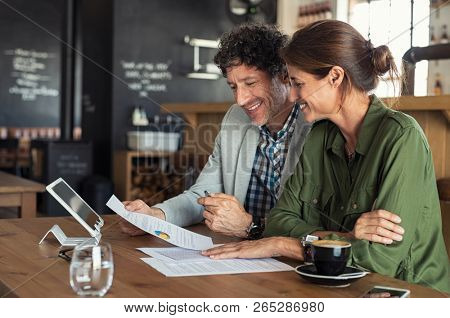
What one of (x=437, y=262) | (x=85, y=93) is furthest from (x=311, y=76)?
(x=85, y=93)

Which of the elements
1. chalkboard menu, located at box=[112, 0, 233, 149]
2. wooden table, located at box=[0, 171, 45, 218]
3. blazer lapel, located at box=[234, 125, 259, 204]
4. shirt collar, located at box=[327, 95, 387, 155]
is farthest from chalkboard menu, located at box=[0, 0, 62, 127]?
shirt collar, located at box=[327, 95, 387, 155]

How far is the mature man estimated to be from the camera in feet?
6.54

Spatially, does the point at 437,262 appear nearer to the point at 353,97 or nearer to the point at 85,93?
the point at 353,97

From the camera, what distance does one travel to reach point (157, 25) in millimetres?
6238

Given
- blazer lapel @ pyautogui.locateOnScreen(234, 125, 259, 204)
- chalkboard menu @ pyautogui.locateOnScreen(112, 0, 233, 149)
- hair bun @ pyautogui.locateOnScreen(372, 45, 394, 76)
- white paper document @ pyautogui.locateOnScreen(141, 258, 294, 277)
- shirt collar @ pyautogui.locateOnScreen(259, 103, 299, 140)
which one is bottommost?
white paper document @ pyautogui.locateOnScreen(141, 258, 294, 277)

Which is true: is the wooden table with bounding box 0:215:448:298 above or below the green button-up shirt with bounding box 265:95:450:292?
below

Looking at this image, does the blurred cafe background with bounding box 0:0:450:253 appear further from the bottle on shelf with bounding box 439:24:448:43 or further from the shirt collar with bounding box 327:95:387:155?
the shirt collar with bounding box 327:95:387:155

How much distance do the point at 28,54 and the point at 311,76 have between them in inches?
298

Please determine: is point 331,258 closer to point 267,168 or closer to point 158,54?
point 267,168

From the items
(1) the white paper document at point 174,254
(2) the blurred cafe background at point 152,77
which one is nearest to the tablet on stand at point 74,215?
(1) the white paper document at point 174,254

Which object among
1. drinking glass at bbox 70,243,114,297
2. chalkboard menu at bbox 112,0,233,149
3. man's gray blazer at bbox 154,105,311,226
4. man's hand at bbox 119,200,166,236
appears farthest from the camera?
chalkboard menu at bbox 112,0,233,149

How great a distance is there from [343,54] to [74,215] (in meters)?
0.74

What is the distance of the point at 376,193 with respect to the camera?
145 cm

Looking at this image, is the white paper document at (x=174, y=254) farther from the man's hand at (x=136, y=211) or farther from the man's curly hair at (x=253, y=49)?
the man's curly hair at (x=253, y=49)
